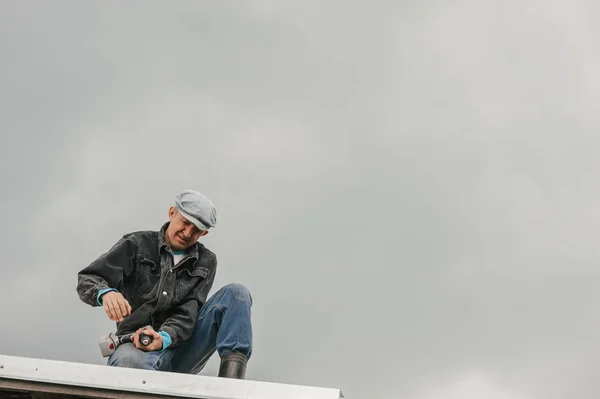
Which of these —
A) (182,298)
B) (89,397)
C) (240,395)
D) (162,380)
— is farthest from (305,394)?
(182,298)

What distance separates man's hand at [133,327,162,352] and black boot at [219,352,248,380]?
1.41ft

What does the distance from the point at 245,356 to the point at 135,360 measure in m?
0.68

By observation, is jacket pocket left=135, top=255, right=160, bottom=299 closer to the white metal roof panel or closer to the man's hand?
the man's hand

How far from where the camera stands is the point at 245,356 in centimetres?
550

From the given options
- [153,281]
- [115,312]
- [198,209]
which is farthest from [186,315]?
[198,209]

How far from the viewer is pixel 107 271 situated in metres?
5.93

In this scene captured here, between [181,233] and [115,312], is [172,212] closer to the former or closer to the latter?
[181,233]

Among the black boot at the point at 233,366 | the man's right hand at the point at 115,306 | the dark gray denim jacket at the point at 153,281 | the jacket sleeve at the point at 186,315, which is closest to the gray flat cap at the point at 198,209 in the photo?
the dark gray denim jacket at the point at 153,281

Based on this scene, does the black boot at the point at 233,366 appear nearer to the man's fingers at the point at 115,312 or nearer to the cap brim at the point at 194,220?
the man's fingers at the point at 115,312

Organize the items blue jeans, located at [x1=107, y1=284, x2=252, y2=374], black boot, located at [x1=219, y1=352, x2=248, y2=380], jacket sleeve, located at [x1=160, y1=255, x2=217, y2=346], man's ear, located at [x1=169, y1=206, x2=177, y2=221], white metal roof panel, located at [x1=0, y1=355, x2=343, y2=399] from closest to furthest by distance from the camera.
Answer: white metal roof panel, located at [x1=0, y1=355, x2=343, y2=399] < black boot, located at [x1=219, y1=352, x2=248, y2=380] < blue jeans, located at [x1=107, y1=284, x2=252, y2=374] < jacket sleeve, located at [x1=160, y1=255, x2=217, y2=346] < man's ear, located at [x1=169, y1=206, x2=177, y2=221]

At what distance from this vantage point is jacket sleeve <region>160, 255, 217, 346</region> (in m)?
5.73

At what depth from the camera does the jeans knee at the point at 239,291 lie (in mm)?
5707

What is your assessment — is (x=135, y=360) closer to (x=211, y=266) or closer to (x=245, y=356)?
(x=245, y=356)

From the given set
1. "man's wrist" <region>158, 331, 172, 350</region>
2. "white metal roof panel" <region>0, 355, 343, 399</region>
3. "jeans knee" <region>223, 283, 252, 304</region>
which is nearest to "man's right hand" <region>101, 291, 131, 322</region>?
"man's wrist" <region>158, 331, 172, 350</region>
